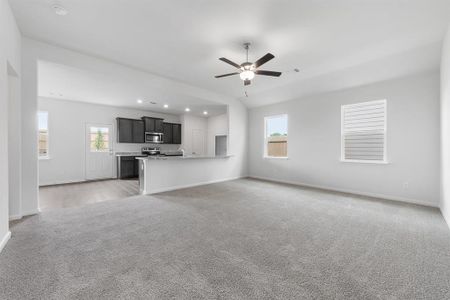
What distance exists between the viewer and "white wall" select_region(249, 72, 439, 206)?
380cm

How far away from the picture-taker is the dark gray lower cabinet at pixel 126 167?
6979 mm

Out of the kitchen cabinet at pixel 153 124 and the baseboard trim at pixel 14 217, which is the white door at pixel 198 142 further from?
the baseboard trim at pixel 14 217

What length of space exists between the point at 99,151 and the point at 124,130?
113 cm

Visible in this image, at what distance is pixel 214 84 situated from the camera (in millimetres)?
5320

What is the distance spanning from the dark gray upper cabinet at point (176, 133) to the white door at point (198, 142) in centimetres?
64

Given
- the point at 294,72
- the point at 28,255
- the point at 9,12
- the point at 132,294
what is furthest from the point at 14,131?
the point at 294,72

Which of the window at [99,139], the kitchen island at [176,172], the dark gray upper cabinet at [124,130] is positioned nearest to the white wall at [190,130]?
the dark gray upper cabinet at [124,130]

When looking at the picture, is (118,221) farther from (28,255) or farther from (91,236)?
(28,255)

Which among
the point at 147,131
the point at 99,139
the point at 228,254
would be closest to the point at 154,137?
the point at 147,131

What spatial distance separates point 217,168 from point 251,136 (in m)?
1.88

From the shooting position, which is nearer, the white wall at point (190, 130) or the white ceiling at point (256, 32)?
the white ceiling at point (256, 32)

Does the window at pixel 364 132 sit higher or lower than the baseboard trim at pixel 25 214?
higher

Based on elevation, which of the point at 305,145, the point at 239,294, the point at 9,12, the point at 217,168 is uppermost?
the point at 9,12

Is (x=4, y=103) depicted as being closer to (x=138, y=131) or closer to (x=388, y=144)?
(x=138, y=131)
